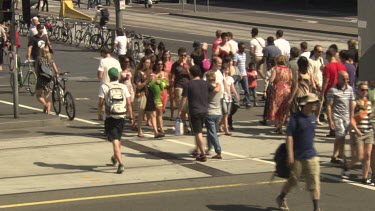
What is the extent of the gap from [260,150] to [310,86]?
5.64 ft

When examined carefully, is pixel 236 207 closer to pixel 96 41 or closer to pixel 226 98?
pixel 226 98

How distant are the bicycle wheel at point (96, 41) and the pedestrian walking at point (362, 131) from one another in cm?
2278

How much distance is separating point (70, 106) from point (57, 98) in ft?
2.58

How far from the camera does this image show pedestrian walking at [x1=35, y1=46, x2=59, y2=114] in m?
21.0

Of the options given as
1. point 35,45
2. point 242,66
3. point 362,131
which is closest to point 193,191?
Answer: point 362,131

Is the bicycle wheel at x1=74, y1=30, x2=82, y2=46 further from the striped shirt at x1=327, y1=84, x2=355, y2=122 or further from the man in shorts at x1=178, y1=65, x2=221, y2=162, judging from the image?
the striped shirt at x1=327, y1=84, x2=355, y2=122

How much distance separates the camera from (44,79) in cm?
2108

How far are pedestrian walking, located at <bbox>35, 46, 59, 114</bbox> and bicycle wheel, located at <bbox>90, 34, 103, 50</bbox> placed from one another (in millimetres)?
14696

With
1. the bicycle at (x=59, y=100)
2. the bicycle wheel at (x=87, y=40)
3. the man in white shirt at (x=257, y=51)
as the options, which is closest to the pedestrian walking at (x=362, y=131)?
the bicycle at (x=59, y=100)

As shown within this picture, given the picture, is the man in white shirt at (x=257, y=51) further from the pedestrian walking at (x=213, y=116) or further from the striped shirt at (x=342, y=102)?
the striped shirt at (x=342, y=102)

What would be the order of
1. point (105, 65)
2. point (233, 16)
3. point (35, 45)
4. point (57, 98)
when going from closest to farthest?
point (105, 65) → point (57, 98) → point (35, 45) → point (233, 16)

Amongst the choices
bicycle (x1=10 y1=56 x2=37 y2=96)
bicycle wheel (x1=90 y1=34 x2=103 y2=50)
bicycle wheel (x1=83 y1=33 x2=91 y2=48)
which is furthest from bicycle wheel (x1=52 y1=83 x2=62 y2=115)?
bicycle wheel (x1=83 y1=33 x2=91 y2=48)

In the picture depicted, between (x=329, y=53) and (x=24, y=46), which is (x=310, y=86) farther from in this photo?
→ (x=24, y=46)

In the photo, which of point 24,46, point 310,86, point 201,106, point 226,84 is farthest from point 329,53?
point 24,46
